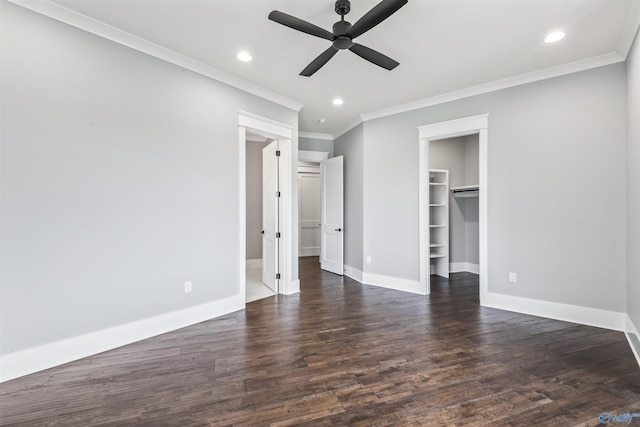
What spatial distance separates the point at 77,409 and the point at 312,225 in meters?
6.38

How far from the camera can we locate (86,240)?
2.39m

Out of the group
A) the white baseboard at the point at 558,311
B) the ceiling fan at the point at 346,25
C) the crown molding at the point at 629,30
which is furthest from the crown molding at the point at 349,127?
the white baseboard at the point at 558,311

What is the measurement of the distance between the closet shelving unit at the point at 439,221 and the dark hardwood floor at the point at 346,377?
2.05m

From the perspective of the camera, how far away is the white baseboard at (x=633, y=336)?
2.38m

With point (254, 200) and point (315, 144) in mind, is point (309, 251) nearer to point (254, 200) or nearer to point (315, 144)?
point (254, 200)

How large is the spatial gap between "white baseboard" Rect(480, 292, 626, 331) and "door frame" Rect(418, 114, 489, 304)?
154mm

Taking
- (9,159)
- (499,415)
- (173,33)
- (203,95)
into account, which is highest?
(173,33)

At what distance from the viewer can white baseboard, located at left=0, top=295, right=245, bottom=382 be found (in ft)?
6.84

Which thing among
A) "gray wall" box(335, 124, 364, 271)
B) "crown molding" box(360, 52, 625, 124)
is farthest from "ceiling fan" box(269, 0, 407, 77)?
"gray wall" box(335, 124, 364, 271)

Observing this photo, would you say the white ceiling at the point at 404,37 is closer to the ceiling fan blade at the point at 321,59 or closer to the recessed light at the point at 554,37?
the recessed light at the point at 554,37

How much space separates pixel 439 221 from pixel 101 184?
5.00 m

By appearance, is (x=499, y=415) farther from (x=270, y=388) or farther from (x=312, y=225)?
(x=312, y=225)

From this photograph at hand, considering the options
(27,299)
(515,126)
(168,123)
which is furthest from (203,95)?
(515,126)

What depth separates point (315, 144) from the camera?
19.4 feet
